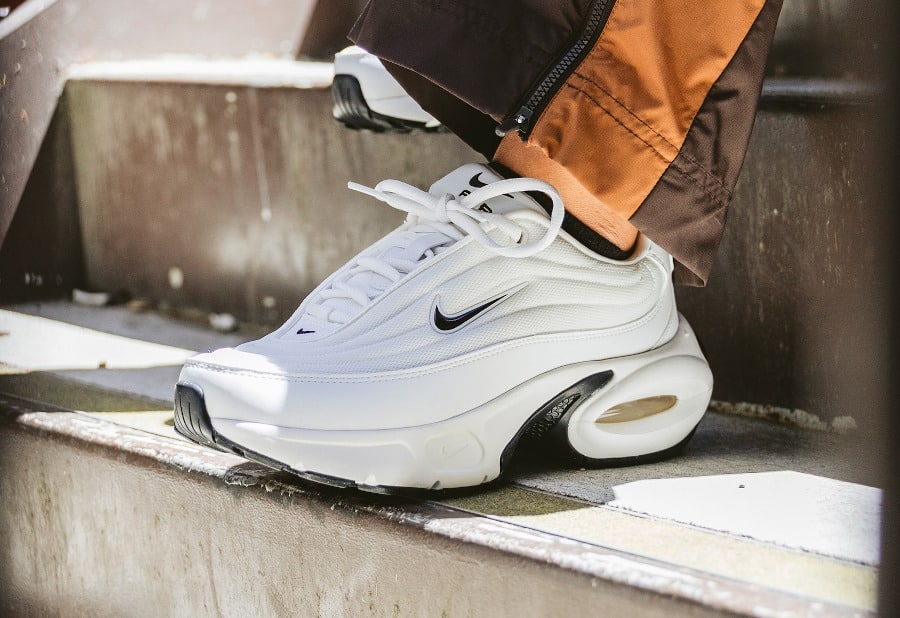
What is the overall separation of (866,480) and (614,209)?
311 millimetres

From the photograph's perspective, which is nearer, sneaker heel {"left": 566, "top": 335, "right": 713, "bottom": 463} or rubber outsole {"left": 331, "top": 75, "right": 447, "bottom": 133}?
sneaker heel {"left": 566, "top": 335, "right": 713, "bottom": 463}

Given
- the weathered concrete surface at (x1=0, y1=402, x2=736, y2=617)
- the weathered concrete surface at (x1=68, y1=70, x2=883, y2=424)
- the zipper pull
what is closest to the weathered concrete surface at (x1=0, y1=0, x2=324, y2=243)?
the weathered concrete surface at (x1=68, y1=70, x2=883, y2=424)

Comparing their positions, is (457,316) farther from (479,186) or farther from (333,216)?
(333,216)

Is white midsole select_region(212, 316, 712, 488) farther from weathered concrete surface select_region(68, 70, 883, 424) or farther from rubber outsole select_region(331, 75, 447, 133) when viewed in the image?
rubber outsole select_region(331, 75, 447, 133)

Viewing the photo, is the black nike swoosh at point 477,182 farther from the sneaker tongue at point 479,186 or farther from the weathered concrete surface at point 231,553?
the weathered concrete surface at point 231,553

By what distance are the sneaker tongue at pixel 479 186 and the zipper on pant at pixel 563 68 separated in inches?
2.8

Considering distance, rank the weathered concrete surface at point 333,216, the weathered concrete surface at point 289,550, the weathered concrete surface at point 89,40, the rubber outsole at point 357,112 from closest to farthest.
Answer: the weathered concrete surface at point 289,550, the weathered concrete surface at point 333,216, the rubber outsole at point 357,112, the weathered concrete surface at point 89,40

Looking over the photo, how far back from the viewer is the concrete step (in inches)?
22.1

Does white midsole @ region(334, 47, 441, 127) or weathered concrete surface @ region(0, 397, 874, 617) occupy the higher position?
white midsole @ region(334, 47, 441, 127)

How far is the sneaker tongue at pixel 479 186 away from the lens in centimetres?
A: 70

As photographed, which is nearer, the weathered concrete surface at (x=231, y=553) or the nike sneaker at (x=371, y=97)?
the weathered concrete surface at (x=231, y=553)

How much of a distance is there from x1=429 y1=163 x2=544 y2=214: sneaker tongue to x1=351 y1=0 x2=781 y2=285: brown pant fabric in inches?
2.4

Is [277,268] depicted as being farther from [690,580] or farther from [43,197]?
[690,580]

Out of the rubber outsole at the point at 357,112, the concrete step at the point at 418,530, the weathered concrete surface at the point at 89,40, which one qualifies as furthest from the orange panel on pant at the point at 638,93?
the weathered concrete surface at the point at 89,40
